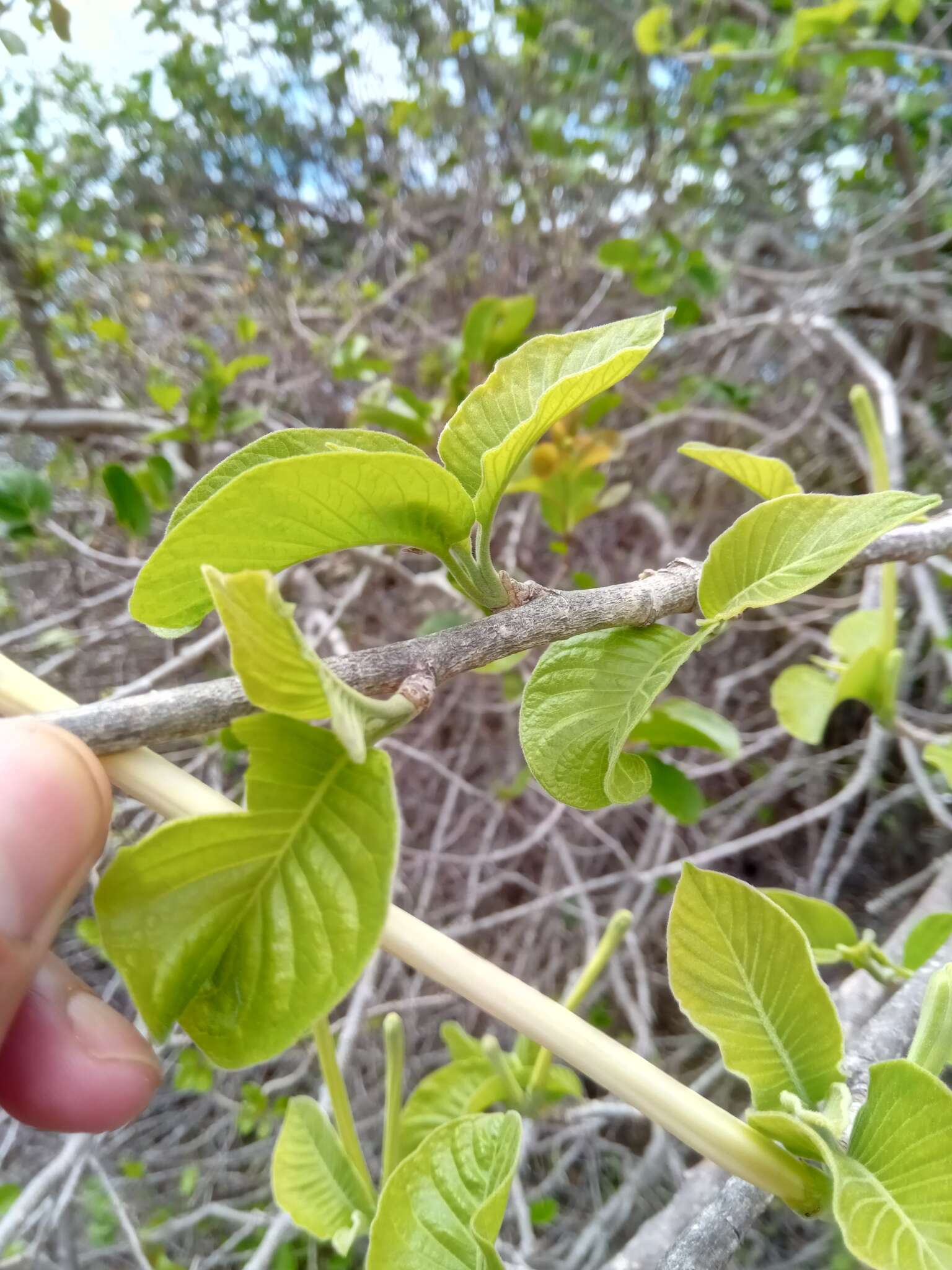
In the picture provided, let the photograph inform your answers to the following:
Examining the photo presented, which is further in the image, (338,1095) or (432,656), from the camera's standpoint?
(338,1095)

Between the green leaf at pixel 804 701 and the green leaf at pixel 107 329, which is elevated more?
the green leaf at pixel 107 329

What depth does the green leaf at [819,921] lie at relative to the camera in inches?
21.4

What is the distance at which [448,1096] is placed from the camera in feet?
1.94

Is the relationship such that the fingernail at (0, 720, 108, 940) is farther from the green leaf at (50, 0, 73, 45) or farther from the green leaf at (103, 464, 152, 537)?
the green leaf at (50, 0, 73, 45)

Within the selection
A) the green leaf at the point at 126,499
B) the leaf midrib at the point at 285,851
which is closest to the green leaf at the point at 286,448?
the leaf midrib at the point at 285,851

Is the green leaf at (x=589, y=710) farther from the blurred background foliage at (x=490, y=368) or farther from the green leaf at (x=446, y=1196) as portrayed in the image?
the blurred background foliage at (x=490, y=368)

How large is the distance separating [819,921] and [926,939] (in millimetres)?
73

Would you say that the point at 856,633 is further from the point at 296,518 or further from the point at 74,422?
the point at 74,422

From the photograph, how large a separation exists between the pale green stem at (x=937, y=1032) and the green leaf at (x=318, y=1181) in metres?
0.36

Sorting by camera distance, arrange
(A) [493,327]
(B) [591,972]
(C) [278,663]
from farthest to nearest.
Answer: (A) [493,327] → (B) [591,972] → (C) [278,663]

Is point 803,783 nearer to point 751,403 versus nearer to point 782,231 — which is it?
point 751,403

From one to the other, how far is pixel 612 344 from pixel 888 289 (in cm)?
155

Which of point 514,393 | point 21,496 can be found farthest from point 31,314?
point 514,393

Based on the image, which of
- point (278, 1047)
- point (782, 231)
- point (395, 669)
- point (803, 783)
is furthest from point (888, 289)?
point (278, 1047)
